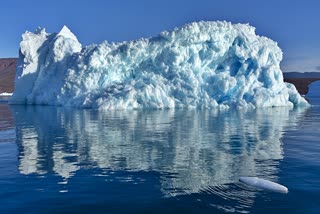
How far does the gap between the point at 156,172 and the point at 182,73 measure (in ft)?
63.4

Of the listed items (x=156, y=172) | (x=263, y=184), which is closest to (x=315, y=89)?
(x=156, y=172)

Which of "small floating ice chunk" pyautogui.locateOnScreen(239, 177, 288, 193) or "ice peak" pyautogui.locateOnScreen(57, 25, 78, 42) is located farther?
"ice peak" pyautogui.locateOnScreen(57, 25, 78, 42)

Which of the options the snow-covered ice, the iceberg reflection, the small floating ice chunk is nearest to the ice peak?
the iceberg reflection

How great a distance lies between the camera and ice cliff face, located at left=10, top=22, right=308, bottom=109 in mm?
25875

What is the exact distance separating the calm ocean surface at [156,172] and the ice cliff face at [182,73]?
13.3 meters

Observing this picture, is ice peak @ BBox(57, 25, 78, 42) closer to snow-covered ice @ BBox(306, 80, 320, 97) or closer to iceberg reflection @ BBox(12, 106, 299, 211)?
iceberg reflection @ BBox(12, 106, 299, 211)

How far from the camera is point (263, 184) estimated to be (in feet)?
20.1

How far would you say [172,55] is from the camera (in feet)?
87.7

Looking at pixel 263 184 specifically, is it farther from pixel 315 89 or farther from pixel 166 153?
pixel 315 89

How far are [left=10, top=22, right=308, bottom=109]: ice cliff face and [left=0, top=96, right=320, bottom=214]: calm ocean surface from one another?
43.6 ft

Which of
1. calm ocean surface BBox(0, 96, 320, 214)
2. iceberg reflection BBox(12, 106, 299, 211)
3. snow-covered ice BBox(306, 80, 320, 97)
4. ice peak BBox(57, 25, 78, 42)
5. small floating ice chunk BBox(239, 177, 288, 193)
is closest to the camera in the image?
calm ocean surface BBox(0, 96, 320, 214)

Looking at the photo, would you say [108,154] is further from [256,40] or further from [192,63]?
[256,40]

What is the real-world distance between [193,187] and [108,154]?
3.34 metres

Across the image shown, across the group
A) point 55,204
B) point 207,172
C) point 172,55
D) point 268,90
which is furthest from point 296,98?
point 55,204
